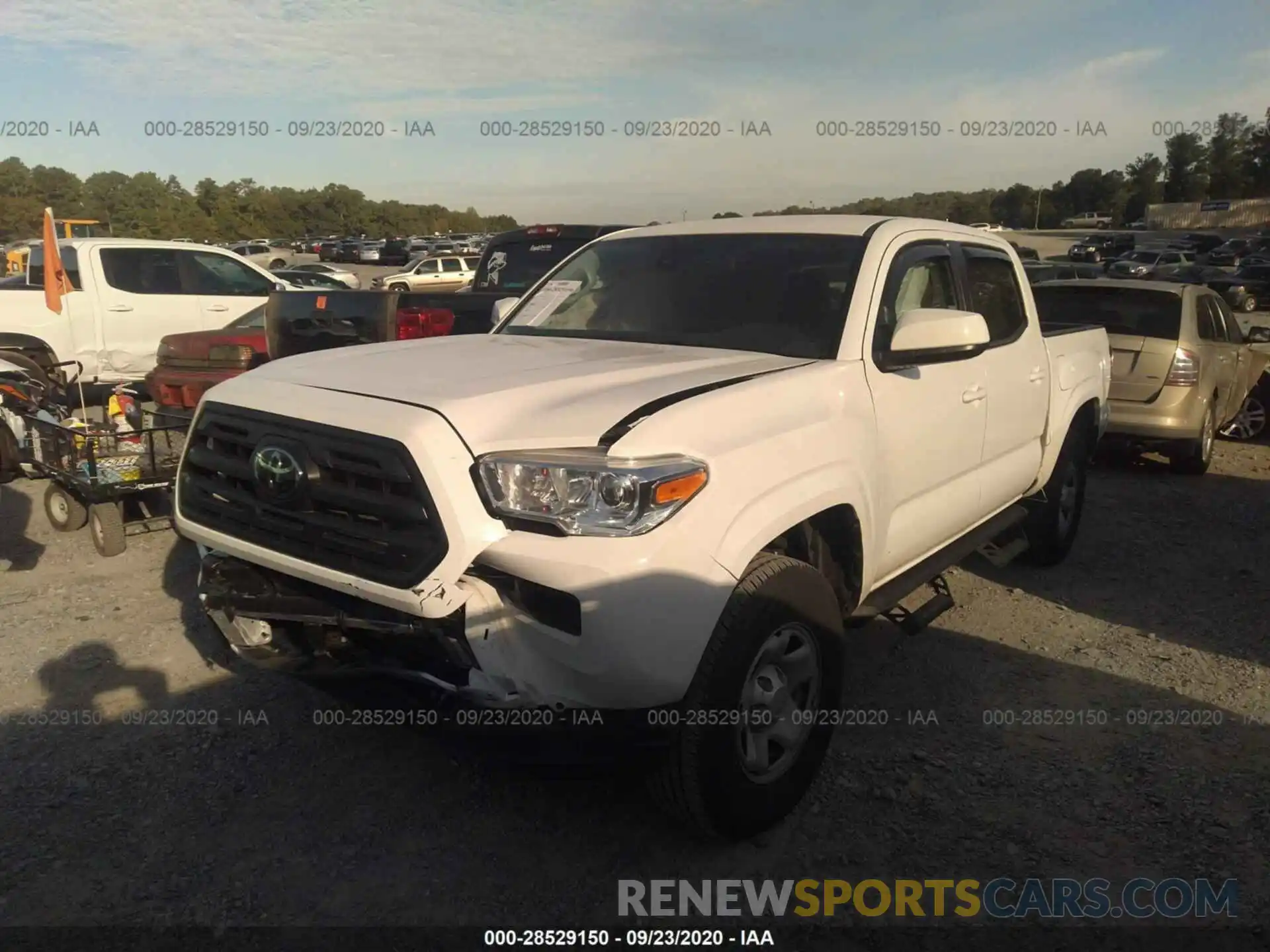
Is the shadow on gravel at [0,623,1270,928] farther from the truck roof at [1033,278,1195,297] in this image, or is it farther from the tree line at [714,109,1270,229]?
the tree line at [714,109,1270,229]

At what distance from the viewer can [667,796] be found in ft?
9.16

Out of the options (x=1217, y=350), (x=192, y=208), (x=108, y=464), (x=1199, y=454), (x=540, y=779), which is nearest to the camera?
(x=540, y=779)

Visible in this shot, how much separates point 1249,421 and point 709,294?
8336mm

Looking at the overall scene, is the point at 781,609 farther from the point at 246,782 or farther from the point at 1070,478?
the point at 1070,478

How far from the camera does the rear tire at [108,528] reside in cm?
582

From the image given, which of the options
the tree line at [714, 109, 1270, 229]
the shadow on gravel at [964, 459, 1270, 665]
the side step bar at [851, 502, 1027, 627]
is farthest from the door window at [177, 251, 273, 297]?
the tree line at [714, 109, 1270, 229]

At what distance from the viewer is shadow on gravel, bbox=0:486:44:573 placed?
19.2 ft

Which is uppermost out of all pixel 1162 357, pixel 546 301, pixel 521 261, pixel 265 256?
pixel 265 256

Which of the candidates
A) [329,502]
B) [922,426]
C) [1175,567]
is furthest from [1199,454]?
[329,502]

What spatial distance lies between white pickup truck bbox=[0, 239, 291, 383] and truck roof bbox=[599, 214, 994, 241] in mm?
6831

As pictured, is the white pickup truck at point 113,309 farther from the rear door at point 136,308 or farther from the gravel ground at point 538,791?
the gravel ground at point 538,791

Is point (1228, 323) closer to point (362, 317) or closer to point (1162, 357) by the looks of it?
point (1162, 357)

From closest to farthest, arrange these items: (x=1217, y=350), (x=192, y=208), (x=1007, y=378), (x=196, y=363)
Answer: (x=1007, y=378) < (x=196, y=363) < (x=1217, y=350) < (x=192, y=208)

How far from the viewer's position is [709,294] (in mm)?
3930
